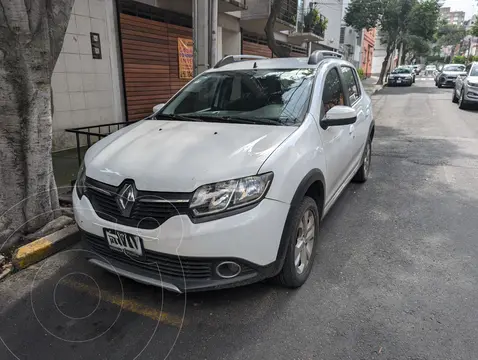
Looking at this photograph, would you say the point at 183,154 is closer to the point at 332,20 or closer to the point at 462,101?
the point at 462,101

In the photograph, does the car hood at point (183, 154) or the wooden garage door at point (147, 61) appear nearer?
the car hood at point (183, 154)

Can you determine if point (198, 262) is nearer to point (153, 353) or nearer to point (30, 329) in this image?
point (153, 353)

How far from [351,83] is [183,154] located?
2.98 metres

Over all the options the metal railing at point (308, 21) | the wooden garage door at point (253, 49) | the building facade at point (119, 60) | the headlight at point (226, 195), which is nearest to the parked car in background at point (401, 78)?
the metal railing at point (308, 21)

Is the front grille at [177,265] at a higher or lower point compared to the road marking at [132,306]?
higher

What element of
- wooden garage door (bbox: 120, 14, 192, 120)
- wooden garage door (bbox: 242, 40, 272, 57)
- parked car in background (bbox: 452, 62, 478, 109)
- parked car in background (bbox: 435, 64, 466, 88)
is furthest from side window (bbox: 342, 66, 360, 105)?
parked car in background (bbox: 435, 64, 466, 88)

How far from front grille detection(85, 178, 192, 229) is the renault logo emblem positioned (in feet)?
0.08

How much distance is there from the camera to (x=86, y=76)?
7371 mm

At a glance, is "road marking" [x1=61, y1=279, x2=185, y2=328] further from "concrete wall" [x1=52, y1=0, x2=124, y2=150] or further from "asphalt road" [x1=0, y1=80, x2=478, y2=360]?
"concrete wall" [x1=52, y1=0, x2=124, y2=150]

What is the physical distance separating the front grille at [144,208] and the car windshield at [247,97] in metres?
1.15

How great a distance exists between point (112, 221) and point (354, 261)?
210 centimetres

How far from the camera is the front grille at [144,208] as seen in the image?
7.43 ft

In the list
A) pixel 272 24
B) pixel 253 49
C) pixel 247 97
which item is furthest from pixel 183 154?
pixel 253 49

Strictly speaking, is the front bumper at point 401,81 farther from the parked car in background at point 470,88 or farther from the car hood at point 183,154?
the car hood at point 183,154
